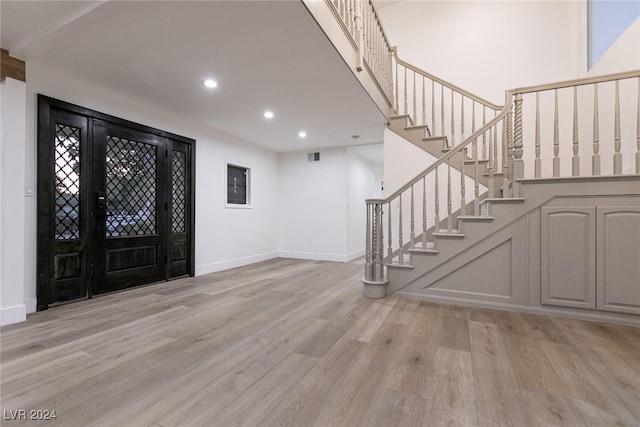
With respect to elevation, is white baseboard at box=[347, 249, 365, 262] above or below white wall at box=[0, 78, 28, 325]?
below

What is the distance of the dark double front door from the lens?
2887 millimetres

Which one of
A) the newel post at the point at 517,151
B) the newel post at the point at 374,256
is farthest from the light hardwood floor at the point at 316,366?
the newel post at the point at 517,151

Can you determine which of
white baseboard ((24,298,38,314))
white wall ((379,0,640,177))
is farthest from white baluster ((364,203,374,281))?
white baseboard ((24,298,38,314))

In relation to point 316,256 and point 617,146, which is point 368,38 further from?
point 316,256

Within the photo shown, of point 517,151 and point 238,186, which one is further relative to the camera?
point 238,186

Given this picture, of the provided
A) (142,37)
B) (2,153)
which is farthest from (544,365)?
(2,153)

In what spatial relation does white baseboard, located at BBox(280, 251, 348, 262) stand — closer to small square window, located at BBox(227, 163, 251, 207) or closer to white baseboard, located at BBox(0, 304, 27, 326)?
small square window, located at BBox(227, 163, 251, 207)

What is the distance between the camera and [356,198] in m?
6.42

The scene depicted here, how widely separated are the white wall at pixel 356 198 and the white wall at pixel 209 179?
1.66 metres

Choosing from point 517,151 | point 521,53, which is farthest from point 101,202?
point 521,53

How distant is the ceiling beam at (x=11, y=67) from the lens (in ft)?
8.18

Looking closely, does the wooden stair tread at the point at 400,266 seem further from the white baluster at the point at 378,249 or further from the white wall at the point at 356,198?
the white wall at the point at 356,198

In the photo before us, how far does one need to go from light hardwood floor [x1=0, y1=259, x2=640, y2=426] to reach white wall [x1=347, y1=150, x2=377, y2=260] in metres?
3.19

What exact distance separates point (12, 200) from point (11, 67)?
3.87ft
